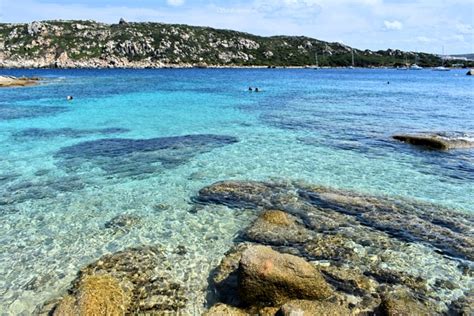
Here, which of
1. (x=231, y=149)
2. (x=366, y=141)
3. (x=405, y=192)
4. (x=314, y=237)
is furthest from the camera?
(x=366, y=141)

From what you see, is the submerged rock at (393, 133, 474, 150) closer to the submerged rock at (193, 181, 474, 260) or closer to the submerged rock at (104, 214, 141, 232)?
the submerged rock at (193, 181, 474, 260)

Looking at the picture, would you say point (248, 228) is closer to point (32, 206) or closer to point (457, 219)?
point (457, 219)

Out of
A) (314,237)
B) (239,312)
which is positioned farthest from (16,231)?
(314,237)

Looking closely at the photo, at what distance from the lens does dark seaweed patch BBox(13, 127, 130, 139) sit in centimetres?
2927

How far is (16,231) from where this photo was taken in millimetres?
13305

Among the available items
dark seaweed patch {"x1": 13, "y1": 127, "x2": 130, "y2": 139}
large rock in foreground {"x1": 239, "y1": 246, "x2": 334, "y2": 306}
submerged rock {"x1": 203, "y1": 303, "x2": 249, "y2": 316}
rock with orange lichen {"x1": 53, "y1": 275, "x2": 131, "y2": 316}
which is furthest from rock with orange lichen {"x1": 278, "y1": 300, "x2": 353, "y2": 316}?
dark seaweed patch {"x1": 13, "y1": 127, "x2": 130, "y2": 139}

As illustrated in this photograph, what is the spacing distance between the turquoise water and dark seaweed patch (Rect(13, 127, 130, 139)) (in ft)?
0.52

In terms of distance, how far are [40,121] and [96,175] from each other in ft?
69.1

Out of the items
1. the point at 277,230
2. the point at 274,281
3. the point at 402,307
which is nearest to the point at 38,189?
the point at 277,230

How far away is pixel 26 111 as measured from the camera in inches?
1650

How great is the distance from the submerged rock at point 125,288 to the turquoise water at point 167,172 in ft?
1.61

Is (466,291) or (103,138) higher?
(103,138)

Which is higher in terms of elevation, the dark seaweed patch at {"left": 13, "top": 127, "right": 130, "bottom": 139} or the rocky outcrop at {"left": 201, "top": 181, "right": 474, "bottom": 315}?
the dark seaweed patch at {"left": 13, "top": 127, "right": 130, "bottom": 139}

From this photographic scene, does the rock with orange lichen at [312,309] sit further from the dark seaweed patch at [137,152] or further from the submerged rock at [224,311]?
the dark seaweed patch at [137,152]
